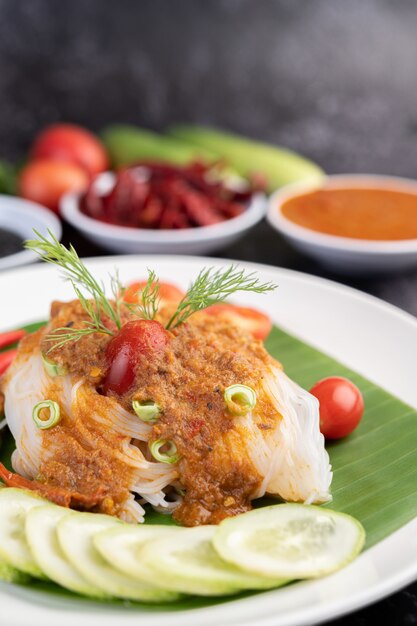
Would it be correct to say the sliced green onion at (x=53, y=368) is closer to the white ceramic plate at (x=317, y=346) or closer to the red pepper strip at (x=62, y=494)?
the red pepper strip at (x=62, y=494)

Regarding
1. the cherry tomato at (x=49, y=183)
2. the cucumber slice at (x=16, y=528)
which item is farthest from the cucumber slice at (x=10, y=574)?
the cherry tomato at (x=49, y=183)

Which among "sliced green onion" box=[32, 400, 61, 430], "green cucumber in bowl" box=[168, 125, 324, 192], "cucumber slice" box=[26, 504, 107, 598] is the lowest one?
"green cucumber in bowl" box=[168, 125, 324, 192]

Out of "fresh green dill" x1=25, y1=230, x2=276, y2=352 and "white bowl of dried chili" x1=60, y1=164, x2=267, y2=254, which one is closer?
"fresh green dill" x1=25, y1=230, x2=276, y2=352

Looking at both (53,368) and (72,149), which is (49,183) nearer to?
(72,149)

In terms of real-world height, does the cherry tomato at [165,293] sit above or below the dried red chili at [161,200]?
above

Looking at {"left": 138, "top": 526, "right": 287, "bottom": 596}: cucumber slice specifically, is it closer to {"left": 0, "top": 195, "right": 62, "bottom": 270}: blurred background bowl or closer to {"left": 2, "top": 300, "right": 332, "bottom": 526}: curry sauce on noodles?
{"left": 2, "top": 300, "right": 332, "bottom": 526}: curry sauce on noodles

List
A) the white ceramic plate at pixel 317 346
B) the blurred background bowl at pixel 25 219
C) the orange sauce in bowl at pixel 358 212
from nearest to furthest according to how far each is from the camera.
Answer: the white ceramic plate at pixel 317 346 → the orange sauce in bowl at pixel 358 212 → the blurred background bowl at pixel 25 219

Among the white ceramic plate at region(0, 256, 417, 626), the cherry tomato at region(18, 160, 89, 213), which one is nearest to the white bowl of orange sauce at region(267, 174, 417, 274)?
the white ceramic plate at region(0, 256, 417, 626)
